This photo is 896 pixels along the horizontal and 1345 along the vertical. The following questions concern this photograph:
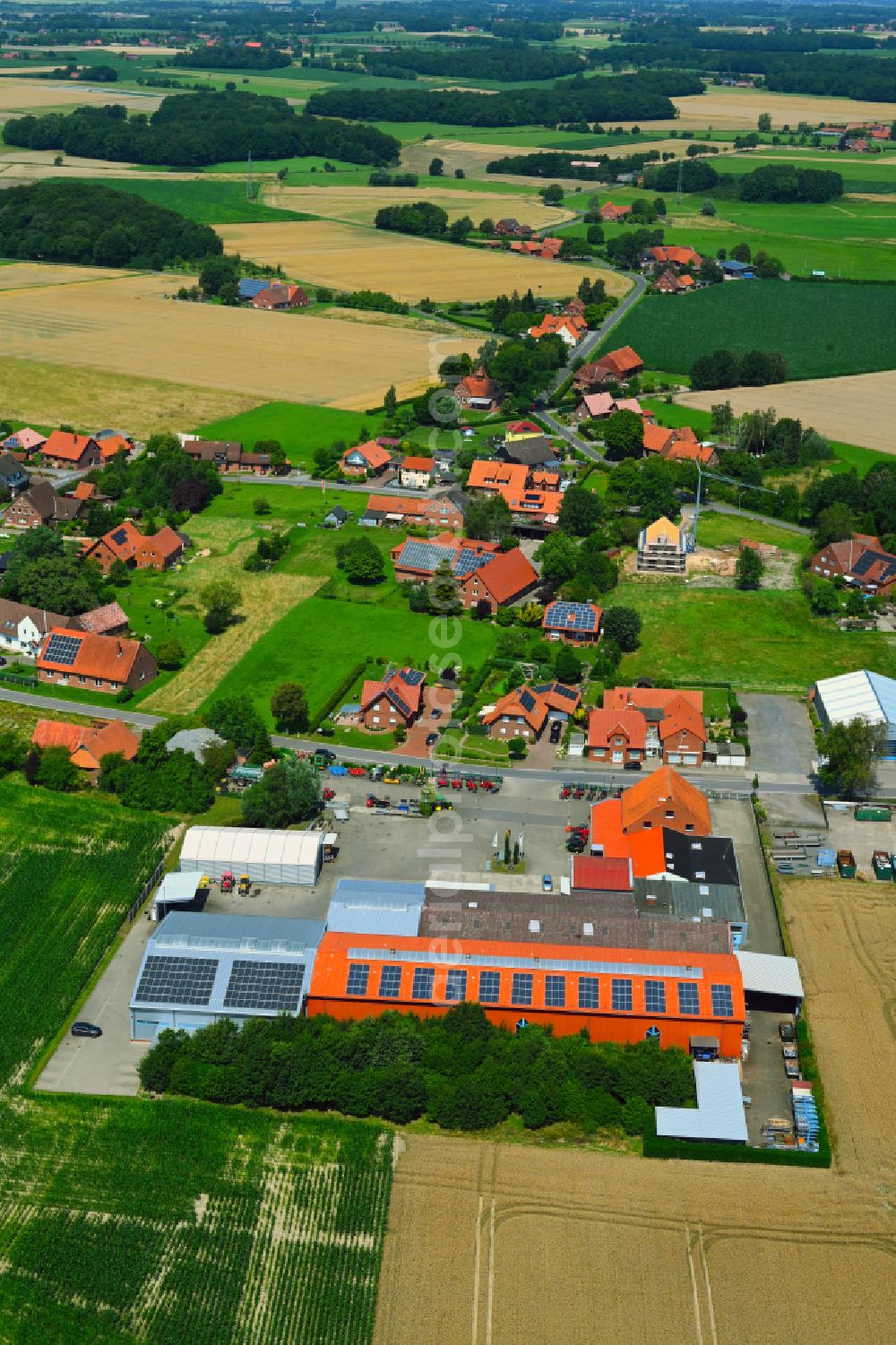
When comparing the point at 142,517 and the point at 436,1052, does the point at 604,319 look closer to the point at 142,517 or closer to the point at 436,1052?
the point at 142,517

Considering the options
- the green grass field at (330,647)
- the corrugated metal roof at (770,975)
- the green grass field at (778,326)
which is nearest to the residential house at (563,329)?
the green grass field at (778,326)

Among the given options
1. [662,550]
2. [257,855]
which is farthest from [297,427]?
[257,855]

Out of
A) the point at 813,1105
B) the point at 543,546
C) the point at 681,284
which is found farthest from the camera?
the point at 681,284

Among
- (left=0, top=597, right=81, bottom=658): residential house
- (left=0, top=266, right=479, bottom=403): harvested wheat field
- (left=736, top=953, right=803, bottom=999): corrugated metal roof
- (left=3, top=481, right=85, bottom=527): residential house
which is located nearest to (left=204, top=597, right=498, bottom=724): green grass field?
(left=0, top=597, right=81, bottom=658): residential house

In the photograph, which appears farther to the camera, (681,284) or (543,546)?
(681,284)

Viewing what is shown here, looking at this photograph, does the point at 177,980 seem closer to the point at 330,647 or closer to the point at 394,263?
the point at 330,647

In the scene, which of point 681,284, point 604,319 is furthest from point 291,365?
point 681,284
